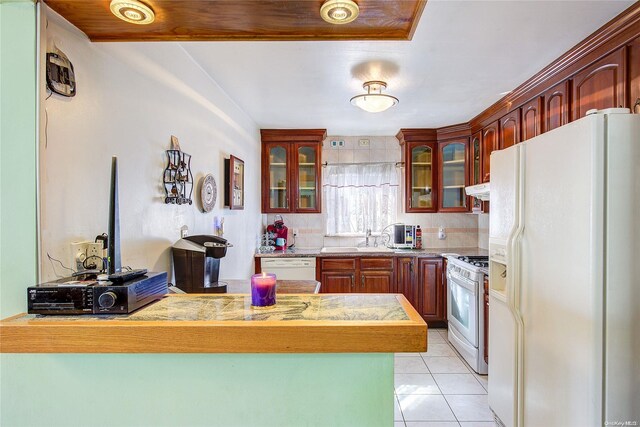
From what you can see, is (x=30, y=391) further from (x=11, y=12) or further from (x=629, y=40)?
(x=629, y=40)

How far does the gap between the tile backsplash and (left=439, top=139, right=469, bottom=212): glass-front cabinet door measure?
38 centimetres

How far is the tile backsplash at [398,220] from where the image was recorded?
4.36 m

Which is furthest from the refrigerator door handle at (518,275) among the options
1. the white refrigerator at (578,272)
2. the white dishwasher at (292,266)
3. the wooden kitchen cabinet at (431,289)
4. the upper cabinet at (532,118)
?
the white dishwasher at (292,266)

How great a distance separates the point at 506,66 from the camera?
2322mm

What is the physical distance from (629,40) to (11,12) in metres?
2.61

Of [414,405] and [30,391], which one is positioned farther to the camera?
[414,405]

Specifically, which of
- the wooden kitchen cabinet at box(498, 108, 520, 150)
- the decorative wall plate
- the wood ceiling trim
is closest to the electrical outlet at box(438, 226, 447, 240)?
the wooden kitchen cabinet at box(498, 108, 520, 150)

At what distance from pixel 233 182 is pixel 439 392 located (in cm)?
230

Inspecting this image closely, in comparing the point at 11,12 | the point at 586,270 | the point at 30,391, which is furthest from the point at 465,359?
the point at 11,12

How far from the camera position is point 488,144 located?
134 inches

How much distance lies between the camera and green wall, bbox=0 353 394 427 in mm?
1073

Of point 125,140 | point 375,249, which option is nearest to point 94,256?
point 125,140

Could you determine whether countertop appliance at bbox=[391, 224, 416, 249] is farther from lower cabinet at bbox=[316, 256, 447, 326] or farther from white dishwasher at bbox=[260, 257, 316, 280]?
white dishwasher at bbox=[260, 257, 316, 280]

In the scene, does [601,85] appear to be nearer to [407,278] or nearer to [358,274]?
[407,278]
